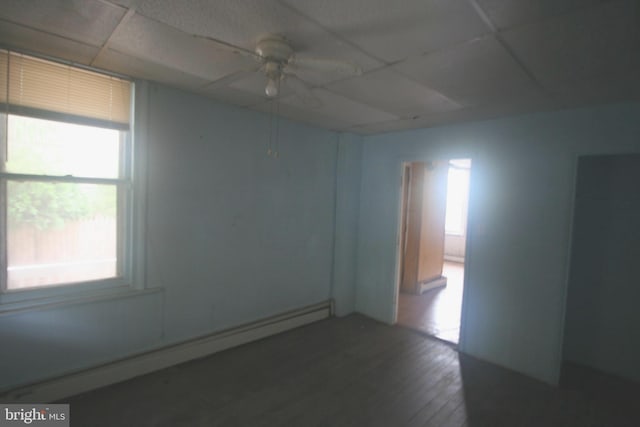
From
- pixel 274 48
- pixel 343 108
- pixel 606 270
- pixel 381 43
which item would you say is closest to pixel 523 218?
pixel 606 270

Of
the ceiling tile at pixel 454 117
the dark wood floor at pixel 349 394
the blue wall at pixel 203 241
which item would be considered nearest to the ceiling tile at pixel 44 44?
the blue wall at pixel 203 241

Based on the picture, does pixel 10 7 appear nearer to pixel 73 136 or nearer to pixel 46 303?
pixel 73 136

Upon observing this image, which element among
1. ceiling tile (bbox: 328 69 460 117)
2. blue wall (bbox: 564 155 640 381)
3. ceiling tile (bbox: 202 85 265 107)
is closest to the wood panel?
blue wall (bbox: 564 155 640 381)

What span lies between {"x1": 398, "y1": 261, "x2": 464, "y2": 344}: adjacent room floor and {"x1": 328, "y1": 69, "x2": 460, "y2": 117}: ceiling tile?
2.58 meters

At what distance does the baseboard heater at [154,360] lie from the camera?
2.21m

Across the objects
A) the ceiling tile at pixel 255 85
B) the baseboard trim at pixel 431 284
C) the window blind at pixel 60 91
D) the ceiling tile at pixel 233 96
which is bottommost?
the baseboard trim at pixel 431 284

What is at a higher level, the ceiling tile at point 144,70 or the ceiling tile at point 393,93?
the ceiling tile at point 144,70

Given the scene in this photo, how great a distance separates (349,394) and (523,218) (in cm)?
225

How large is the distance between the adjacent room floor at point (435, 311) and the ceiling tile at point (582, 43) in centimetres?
285

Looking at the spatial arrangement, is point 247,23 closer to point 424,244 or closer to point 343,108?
point 343,108

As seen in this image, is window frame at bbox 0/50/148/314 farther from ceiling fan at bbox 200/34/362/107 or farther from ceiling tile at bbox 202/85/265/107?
ceiling fan at bbox 200/34/362/107

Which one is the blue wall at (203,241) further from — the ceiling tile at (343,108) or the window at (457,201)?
the window at (457,201)

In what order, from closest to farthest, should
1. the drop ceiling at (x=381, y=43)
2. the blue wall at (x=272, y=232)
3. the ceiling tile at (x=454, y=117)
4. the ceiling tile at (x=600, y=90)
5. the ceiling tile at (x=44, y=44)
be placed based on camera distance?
the drop ceiling at (x=381, y=43), the ceiling tile at (x=44, y=44), the ceiling tile at (x=600, y=90), the blue wall at (x=272, y=232), the ceiling tile at (x=454, y=117)

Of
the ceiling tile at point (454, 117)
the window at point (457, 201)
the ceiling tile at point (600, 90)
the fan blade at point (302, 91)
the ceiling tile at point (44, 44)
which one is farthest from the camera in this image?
the window at point (457, 201)
